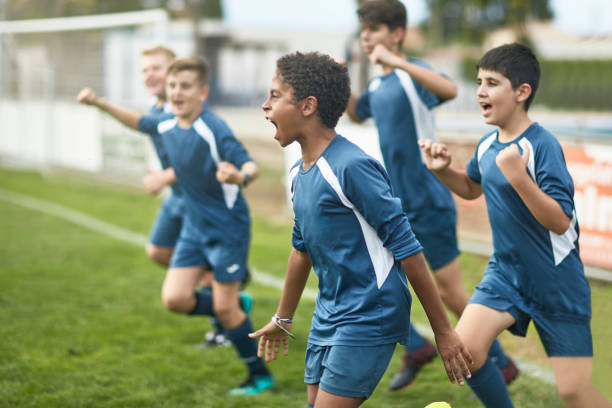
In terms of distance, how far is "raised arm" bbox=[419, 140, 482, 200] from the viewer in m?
3.44

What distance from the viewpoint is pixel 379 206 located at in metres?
2.79

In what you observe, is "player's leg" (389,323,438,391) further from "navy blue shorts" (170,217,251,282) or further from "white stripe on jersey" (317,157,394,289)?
"white stripe on jersey" (317,157,394,289)

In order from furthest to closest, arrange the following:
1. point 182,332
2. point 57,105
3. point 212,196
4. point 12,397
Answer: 1. point 57,105
2. point 182,332
3. point 212,196
4. point 12,397

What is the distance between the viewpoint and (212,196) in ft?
16.0

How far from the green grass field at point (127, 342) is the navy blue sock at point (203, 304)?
16.4 inches

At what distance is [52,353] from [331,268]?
10.7 feet

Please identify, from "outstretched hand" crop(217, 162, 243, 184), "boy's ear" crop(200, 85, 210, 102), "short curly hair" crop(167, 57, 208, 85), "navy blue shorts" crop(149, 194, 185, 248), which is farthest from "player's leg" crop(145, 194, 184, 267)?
"outstretched hand" crop(217, 162, 243, 184)

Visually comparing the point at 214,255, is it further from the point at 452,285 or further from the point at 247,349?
the point at 452,285

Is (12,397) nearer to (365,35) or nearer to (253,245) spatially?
(365,35)

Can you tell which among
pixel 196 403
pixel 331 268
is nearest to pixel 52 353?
pixel 196 403

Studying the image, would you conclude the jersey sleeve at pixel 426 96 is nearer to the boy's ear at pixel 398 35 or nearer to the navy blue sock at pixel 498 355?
the boy's ear at pixel 398 35

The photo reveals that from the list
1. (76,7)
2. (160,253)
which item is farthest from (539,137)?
(76,7)

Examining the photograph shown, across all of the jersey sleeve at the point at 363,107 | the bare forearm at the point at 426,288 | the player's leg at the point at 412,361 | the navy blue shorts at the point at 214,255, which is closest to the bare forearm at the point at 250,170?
the navy blue shorts at the point at 214,255

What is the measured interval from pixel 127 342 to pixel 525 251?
348cm
